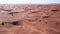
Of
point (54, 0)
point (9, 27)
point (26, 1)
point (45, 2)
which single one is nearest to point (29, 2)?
point (26, 1)

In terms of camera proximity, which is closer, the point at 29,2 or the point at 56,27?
the point at 56,27

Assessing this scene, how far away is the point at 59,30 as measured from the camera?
47 centimetres

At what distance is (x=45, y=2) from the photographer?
5.14 feet

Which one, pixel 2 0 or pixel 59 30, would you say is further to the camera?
pixel 2 0

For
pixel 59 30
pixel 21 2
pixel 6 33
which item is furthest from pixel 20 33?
pixel 21 2

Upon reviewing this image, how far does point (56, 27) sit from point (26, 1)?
1.10 metres

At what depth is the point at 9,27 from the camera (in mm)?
520

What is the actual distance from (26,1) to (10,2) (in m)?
0.22

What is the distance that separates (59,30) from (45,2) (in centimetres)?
113

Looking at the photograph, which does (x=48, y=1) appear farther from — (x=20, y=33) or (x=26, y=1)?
(x=20, y=33)

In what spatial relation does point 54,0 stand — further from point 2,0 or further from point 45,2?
point 2,0

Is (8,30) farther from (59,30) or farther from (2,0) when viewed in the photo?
(2,0)

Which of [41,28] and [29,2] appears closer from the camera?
[41,28]

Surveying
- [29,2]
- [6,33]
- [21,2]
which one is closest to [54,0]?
[29,2]
